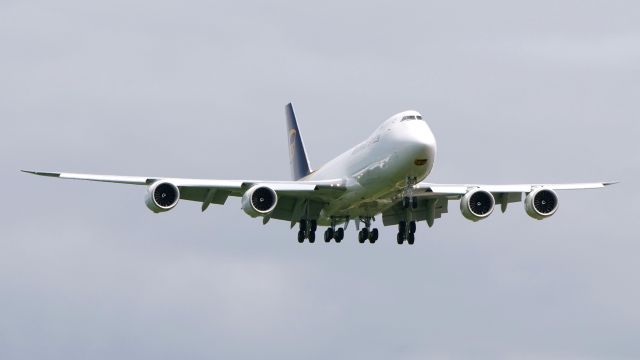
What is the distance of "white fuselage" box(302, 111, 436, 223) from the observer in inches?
2542

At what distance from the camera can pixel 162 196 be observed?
67.4 meters

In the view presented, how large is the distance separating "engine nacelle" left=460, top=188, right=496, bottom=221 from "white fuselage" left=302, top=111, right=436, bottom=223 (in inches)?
136

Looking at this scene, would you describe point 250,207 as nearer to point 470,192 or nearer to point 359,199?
point 359,199

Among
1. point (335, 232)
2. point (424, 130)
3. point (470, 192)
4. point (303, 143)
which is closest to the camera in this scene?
point (424, 130)

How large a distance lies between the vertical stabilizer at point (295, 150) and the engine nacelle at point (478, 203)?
16.9 meters

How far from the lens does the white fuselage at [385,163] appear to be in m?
64.6

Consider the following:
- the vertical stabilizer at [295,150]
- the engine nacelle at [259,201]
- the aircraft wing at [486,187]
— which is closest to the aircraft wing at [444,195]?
the aircraft wing at [486,187]

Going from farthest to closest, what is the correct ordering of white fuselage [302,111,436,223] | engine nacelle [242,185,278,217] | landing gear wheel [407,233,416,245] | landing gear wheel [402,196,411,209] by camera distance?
1. landing gear wheel [407,233,416,245]
2. engine nacelle [242,185,278,217]
3. landing gear wheel [402,196,411,209]
4. white fuselage [302,111,436,223]

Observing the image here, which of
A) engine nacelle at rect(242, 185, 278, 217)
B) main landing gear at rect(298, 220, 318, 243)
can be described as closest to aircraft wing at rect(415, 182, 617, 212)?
main landing gear at rect(298, 220, 318, 243)

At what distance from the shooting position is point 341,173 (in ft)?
232

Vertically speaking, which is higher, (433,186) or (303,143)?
(303,143)

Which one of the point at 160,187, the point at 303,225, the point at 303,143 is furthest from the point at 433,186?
the point at 303,143

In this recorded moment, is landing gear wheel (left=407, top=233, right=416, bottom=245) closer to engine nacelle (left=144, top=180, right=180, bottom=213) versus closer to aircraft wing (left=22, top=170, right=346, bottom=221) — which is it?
aircraft wing (left=22, top=170, right=346, bottom=221)

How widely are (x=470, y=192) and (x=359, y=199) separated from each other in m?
5.07
